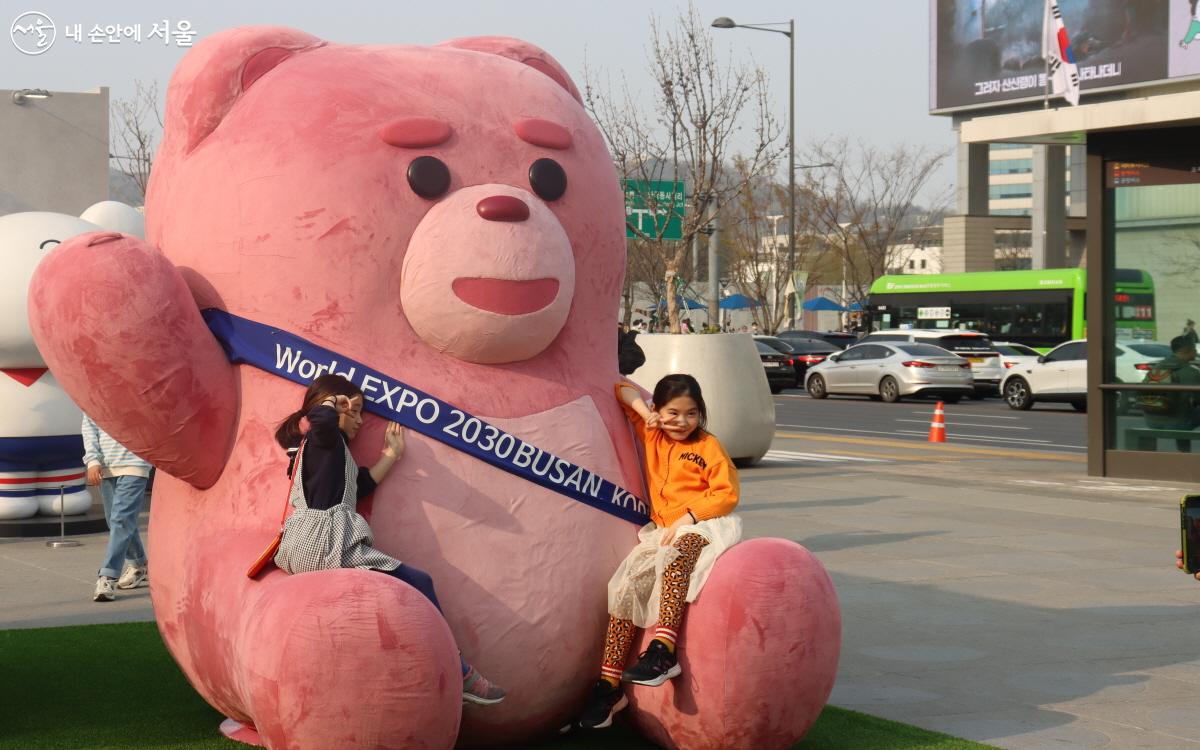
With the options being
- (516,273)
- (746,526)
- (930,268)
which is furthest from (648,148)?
(930,268)

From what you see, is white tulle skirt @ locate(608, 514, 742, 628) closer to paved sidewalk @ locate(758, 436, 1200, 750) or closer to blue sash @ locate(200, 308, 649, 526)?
blue sash @ locate(200, 308, 649, 526)

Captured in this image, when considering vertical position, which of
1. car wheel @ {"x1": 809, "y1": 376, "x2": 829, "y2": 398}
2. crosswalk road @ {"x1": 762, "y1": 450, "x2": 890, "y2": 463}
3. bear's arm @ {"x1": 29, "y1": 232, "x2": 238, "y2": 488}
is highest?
bear's arm @ {"x1": 29, "y1": 232, "x2": 238, "y2": 488}

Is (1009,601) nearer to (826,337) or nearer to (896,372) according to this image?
(896,372)

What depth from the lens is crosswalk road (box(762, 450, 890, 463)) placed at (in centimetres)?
1789

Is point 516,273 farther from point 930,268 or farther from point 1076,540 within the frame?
point 930,268

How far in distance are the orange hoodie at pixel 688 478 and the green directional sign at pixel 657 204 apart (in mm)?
16573

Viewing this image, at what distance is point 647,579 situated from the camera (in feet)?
17.1

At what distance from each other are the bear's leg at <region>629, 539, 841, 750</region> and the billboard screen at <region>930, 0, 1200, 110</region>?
136 feet

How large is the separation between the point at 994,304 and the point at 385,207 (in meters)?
33.4

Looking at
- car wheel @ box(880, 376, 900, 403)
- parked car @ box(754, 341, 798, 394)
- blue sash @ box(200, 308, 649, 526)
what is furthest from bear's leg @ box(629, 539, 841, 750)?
parked car @ box(754, 341, 798, 394)

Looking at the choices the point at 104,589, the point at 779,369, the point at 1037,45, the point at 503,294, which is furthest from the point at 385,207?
the point at 1037,45

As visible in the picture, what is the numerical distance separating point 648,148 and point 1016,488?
1407 centimetres

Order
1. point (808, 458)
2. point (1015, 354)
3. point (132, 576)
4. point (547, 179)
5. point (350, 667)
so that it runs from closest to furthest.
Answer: point (350, 667), point (547, 179), point (132, 576), point (808, 458), point (1015, 354)

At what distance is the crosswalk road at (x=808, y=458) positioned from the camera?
17891 millimetres
